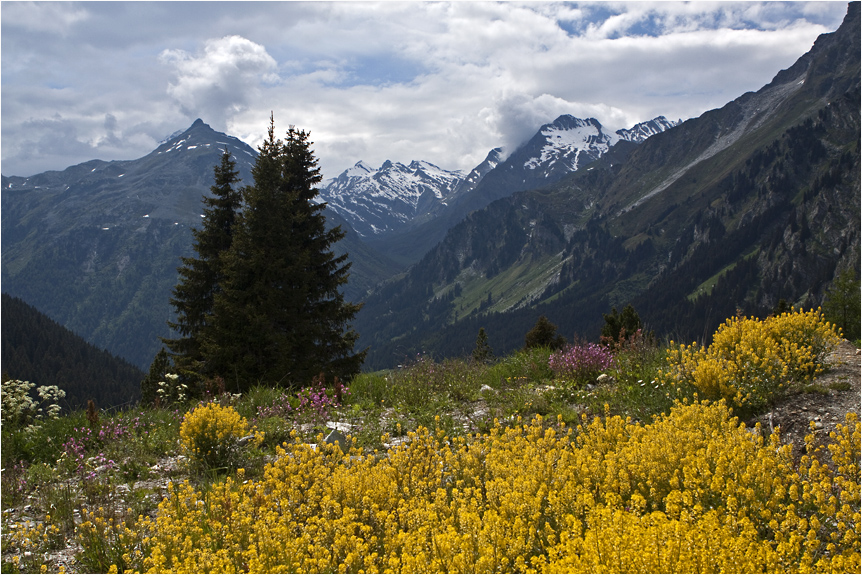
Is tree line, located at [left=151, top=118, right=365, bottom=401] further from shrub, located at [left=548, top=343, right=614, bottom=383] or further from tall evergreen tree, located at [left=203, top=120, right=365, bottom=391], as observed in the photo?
shrub, located at [left=548, top=343, right=614, bottom=383]

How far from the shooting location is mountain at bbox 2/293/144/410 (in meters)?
154

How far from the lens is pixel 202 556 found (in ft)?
14.9

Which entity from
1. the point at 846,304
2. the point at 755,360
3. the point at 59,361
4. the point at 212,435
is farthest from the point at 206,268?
the point at 59,361

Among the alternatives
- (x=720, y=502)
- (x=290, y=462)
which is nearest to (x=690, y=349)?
(x=720, y=502)

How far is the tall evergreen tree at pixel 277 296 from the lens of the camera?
17.7 metres

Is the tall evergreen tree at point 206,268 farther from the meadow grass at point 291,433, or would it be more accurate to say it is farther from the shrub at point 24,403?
the shrub at point 24,403

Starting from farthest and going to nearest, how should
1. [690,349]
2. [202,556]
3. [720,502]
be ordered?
1. [690,349]
2. [720,502]
3. [202,556]

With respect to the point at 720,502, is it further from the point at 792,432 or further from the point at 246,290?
the point at 246,290

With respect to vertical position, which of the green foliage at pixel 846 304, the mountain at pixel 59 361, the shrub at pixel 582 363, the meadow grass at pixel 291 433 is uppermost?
the shrub at pixel 582 363

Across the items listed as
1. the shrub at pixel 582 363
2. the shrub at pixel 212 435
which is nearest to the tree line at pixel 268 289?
the shrub at pixel 582 363

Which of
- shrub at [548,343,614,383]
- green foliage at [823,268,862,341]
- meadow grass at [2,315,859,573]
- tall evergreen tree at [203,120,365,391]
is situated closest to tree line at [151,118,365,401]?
tall evergreen tree at [203,120,365,391]

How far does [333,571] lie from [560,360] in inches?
319

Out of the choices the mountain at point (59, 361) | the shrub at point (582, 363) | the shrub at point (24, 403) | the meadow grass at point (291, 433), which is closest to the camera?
the meadow grass at point (291, 433)

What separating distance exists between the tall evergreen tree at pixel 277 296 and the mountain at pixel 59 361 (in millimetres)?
153506
